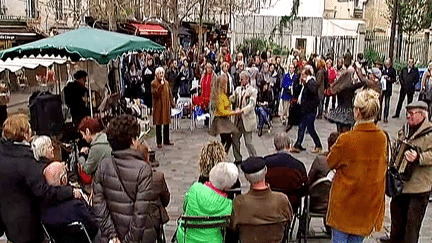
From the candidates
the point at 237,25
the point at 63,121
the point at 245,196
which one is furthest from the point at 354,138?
the point at 237,25

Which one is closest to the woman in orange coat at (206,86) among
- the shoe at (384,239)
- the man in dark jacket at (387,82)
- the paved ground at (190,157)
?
the paved ground at (190,157)

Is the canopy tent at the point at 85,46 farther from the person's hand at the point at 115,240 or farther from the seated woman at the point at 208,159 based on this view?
the person's hand at the point at 115,240

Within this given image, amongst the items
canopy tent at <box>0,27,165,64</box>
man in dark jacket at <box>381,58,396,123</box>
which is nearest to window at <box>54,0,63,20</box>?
canopy tent at <box>0,27,165,64</box>

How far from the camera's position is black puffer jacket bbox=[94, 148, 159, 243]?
3.70 meters

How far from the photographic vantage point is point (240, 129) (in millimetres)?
8367

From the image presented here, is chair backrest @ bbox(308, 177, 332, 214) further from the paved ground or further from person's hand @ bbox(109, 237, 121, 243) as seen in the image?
person's hand @ bbox(109, 237, 121, 243)

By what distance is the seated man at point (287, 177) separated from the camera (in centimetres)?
484

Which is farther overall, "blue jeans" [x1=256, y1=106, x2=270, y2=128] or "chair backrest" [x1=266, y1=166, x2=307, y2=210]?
"blue jeans" [x1=256, y1=106, x2=270, y2=128]

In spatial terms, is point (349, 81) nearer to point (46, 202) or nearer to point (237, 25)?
point (46, 202)

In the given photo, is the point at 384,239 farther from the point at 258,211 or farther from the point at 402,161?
the point at 258,211

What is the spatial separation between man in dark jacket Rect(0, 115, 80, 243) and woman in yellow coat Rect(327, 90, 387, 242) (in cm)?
228

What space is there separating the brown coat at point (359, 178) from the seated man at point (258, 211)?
489 mm

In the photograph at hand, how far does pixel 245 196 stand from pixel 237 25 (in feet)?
88.7

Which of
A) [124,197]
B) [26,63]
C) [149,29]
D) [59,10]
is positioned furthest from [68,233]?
[149,29]
